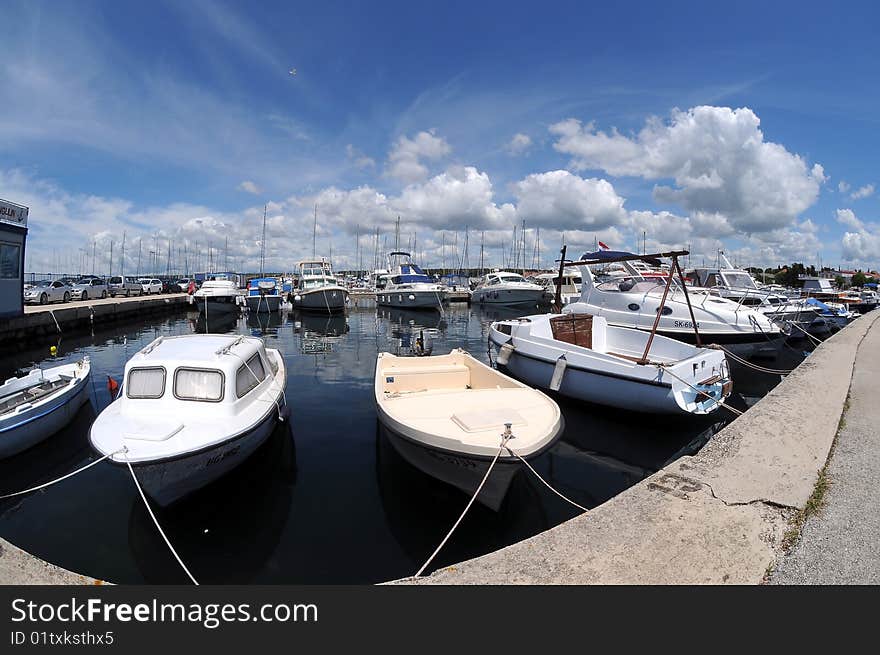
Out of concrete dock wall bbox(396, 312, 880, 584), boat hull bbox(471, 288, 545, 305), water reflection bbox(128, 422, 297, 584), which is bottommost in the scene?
water reflection bbox(128, 422, 297, 584)

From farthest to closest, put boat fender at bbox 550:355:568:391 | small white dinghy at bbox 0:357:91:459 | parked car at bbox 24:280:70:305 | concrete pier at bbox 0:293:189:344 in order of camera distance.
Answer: parked car at bbox 24:280:70:305, concrete pier at bbox 0:293:189:344, boat fender at bbox 550:355:568:391, small white dinghy at bbox 0:357:91:459

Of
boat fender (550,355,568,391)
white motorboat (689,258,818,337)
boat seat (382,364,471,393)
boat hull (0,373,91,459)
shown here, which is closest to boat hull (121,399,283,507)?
boat seat (382,364,471,393)

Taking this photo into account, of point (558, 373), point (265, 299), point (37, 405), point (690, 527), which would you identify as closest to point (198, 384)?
point (37, 405)

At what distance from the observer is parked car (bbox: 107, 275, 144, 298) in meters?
41.7

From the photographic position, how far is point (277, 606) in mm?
2914

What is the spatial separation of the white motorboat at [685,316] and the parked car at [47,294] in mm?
33930

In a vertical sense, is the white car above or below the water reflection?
above

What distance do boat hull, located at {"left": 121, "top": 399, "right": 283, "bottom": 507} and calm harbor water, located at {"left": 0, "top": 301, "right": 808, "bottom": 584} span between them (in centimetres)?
41

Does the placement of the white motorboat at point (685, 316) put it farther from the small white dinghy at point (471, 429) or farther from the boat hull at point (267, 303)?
the boat hull at point (267, 303)

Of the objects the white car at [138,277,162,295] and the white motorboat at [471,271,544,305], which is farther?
the white car at [138,277,162,295]

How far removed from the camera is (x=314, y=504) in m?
6.92

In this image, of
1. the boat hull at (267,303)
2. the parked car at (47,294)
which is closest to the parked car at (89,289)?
the parked car at (47,294)

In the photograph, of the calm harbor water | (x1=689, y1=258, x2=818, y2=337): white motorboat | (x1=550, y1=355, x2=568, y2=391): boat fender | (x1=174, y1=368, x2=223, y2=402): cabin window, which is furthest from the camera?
(x1=689, y1=258, x2=818, y2=337): white motorboat

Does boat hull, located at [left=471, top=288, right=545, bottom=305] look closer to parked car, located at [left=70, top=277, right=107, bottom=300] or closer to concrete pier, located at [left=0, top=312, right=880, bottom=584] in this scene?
parked car, located at [left=70, top=277, right=107, bottom=300]
